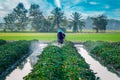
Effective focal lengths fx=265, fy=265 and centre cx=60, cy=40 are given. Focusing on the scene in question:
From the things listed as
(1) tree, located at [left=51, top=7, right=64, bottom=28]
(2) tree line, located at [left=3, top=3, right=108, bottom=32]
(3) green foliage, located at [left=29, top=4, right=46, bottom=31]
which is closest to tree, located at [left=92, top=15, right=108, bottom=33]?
(2) tree line, located at [left=3, top=3, right=108, bottom=32]

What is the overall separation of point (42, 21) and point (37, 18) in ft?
16.8

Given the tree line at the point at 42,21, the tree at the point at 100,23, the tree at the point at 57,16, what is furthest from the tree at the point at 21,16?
the tree at the point at 100,23

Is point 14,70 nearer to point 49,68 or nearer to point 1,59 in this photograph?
point 1,59

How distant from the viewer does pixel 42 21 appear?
91938mm

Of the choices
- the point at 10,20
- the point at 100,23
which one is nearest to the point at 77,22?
the point at 100,23

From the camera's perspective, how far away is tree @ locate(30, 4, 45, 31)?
302 ft

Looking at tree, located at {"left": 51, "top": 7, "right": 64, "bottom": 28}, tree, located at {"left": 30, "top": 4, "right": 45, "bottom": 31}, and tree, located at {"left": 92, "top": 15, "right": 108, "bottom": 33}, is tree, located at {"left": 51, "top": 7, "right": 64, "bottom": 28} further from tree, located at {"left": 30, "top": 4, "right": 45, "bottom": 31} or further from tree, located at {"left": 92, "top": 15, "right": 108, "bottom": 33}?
tree, located at {"left": 92, "top": 15, "right": 108, "bottom": 33}

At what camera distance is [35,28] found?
92625mm

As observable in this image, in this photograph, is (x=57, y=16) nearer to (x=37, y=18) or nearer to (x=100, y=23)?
(x=37, y=18)

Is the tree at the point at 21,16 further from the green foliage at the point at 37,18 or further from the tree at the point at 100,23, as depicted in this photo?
the tree at the point at 100,23

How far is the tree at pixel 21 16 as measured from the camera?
95750 millimetres

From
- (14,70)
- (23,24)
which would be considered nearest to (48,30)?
(23,24)

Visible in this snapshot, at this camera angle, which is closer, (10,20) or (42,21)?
(42,21)

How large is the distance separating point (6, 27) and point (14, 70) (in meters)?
88.2
